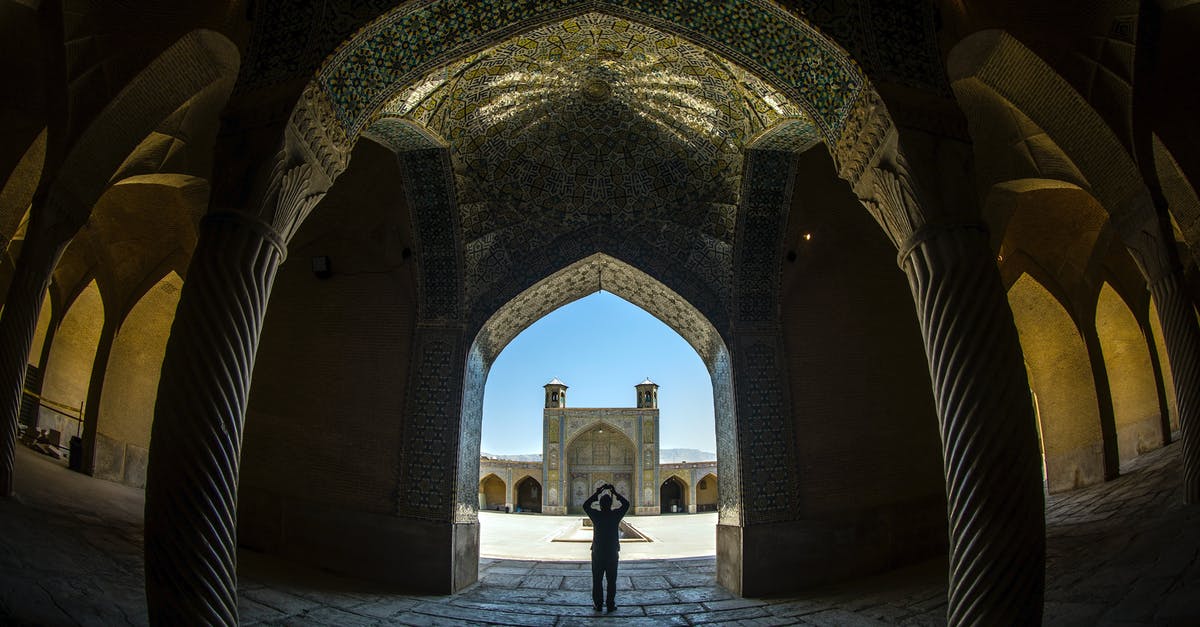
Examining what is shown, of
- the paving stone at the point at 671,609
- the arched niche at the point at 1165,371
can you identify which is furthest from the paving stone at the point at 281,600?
the arched niche at the point at 1165,371

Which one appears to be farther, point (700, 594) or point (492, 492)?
point (492, 492)

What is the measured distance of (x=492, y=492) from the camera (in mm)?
33625

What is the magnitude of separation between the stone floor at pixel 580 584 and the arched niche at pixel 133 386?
1.49 metres

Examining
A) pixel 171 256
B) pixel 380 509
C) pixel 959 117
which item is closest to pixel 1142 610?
pixel 959 117

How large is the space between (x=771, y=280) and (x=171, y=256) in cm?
935

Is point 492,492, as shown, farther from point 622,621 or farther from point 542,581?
point 622,621

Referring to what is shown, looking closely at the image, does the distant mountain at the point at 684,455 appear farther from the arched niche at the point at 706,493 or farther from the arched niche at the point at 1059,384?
the arched niche at the point at 1059,384

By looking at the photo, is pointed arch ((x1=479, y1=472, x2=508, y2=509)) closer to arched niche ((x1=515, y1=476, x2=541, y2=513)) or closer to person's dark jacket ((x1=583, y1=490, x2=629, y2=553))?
arched niche ((x1=515, y1=476, x2=541, y2=513))

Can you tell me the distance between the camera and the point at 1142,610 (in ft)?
11.7

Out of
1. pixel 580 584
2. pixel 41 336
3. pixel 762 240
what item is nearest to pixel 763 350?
pixel 762 240

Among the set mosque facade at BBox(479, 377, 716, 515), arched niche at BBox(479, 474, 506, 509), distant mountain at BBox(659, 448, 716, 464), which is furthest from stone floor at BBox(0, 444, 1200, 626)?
distant mountain at BBox(659, 448, 716, 464)

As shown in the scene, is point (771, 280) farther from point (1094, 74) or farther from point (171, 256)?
point (171, 256)

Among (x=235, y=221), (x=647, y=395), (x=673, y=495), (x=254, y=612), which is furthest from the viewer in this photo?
(x=673, y=495)

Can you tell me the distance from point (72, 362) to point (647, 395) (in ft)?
69.3
